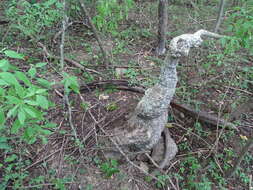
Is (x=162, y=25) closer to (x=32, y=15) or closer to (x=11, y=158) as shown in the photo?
(x=32, y=15)

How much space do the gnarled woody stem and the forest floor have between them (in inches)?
8.7

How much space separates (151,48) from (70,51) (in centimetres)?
181

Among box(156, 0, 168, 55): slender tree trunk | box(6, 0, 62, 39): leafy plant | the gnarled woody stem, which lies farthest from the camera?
box(156, 0, 168, 55): slender tree trunk

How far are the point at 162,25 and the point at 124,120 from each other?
2.39 metres

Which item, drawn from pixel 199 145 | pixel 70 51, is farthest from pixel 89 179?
pixel 70 51

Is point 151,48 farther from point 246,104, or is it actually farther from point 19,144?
point 19,144

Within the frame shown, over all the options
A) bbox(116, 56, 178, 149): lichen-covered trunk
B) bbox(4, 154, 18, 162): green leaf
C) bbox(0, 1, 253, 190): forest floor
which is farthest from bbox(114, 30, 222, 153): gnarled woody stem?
bbox(4, 154, 18, 162): green leaf

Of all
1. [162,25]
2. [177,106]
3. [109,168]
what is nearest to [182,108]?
[177,106]

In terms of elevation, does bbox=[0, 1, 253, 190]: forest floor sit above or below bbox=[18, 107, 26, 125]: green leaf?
below

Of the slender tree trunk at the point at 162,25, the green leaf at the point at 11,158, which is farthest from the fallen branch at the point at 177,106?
the slender tree trunk at the point at 162,25

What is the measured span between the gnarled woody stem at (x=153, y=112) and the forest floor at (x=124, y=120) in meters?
0.22

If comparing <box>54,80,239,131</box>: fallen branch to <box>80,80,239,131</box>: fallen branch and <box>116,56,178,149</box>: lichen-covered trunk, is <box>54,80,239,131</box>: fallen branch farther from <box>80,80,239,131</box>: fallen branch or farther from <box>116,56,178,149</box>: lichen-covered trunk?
<box>116,56,178,149</box>: lichen-covered trunk

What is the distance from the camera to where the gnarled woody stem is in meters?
2.27

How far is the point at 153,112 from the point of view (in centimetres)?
247
